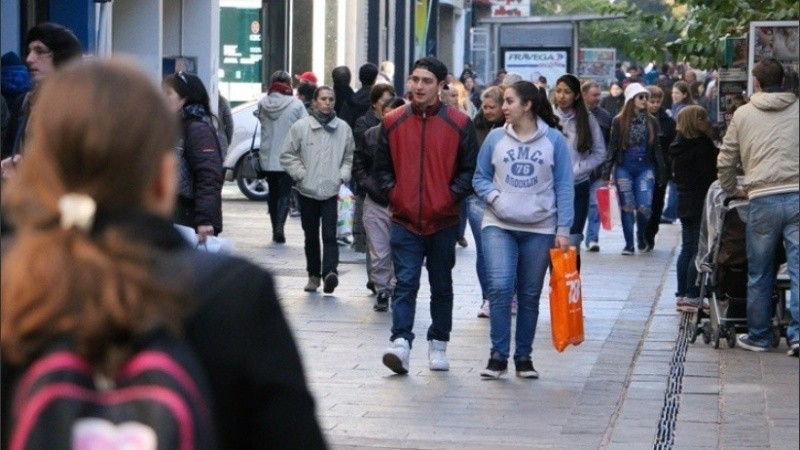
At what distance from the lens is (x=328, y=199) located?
44.1ft

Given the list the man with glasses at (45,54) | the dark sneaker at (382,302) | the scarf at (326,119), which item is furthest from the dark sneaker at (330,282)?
the man with glasses at (45,54)

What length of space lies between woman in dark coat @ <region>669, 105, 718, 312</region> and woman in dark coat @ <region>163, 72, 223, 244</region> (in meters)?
5.48

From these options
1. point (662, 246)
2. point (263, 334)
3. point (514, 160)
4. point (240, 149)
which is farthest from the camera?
point (240, 149)

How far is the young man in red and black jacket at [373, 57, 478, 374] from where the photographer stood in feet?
30.2

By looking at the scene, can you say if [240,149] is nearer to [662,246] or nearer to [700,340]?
[662,246]

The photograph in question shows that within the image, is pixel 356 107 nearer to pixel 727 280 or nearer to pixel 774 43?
pixel 774 43

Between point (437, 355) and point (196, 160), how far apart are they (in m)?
2.24

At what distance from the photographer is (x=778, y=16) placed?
1238 cm

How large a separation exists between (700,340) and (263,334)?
940 cm

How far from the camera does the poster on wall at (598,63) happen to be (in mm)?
42312

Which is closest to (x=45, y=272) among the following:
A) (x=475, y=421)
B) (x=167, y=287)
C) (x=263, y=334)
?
(x=167, y=287)

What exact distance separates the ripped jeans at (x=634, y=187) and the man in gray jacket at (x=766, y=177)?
6.47 m

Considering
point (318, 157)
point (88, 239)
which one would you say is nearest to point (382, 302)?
point (318, 157)

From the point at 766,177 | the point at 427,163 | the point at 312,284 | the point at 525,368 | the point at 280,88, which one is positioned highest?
the point at 280,88
